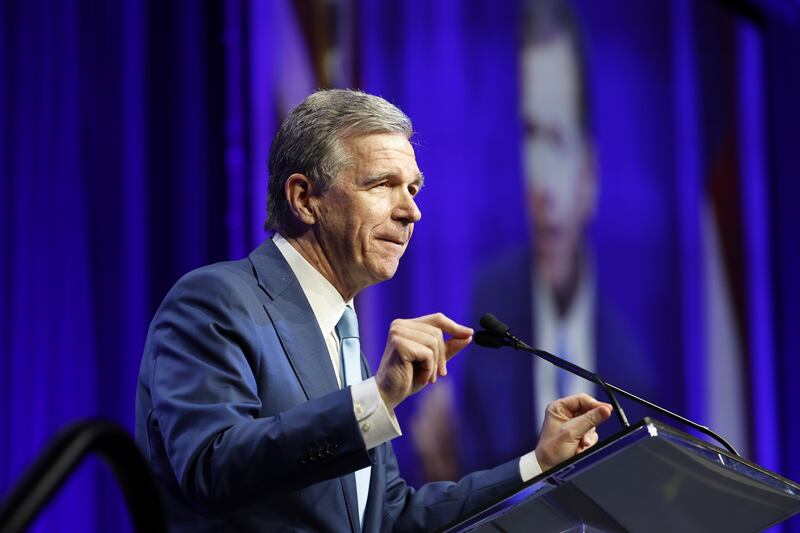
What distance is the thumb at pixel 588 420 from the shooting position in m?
1.79

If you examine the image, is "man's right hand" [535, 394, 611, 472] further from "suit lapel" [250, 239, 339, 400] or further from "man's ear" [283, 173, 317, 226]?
"man's ear" [283, 173, 317, 226]

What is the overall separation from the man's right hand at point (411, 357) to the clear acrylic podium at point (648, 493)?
20 cm

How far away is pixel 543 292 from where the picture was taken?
4.00 m

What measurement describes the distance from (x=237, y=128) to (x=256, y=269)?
64.8 inches

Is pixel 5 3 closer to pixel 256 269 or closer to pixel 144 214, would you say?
pixel 144 214

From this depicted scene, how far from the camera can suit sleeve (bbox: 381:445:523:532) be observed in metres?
1.94

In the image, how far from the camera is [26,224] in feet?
10.0

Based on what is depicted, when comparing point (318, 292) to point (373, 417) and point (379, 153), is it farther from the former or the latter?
point (373, 417)

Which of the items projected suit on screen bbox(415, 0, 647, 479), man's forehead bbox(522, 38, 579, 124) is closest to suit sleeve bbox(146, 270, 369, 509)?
projected suit on screen bbox(415, 0, 647, 479)


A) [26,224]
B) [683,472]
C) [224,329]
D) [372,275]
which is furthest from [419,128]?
[683,472]

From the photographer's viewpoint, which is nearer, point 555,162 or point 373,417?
point 373,417

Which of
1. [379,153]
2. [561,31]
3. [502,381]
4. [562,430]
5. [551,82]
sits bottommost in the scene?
[502,381]

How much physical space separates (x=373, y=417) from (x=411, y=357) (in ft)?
0.37

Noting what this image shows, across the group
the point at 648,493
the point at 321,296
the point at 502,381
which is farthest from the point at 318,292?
the point at 502,381
